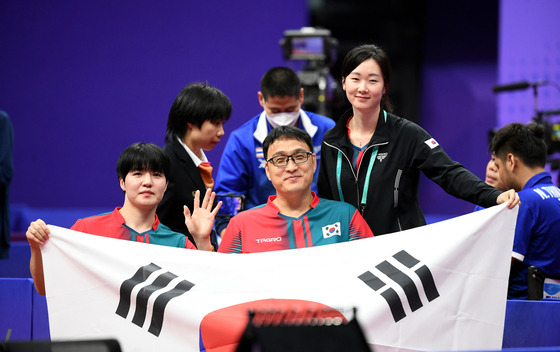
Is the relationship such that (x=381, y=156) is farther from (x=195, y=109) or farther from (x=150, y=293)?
(x=150, y=293)

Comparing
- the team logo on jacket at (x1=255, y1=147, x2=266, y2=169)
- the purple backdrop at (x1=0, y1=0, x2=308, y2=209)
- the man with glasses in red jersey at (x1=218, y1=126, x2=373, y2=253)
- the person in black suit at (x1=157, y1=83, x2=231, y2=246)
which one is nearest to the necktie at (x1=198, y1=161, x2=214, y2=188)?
the person in black suit at (x1=157, y1=83, x2=231, y2=246)

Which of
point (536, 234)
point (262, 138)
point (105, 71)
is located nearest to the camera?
point (536, 234)

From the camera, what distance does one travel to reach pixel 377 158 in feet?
10.9

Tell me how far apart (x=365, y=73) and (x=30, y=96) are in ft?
20.7

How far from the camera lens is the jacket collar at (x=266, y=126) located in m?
4.12

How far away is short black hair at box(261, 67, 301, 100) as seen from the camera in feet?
13.6

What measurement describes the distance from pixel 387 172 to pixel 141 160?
1161mm

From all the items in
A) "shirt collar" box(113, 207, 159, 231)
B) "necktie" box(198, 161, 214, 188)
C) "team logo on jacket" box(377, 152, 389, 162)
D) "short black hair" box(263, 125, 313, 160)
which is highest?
"short black hair" box(263, 125, 313, 160)

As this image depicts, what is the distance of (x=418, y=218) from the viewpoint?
11.1 feet

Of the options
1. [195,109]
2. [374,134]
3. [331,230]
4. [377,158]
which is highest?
[195,109]

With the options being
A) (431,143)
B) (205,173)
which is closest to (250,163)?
(205,173)

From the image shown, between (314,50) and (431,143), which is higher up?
(314,50)

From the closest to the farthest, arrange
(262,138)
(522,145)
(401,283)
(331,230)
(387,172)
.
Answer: (401,283) → (331,230) → (387,172) → (522,145) → (262,138)

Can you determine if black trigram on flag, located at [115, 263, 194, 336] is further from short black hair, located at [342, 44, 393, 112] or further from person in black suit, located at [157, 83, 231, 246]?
short black hair, located at [342, 44, 393, 112]
